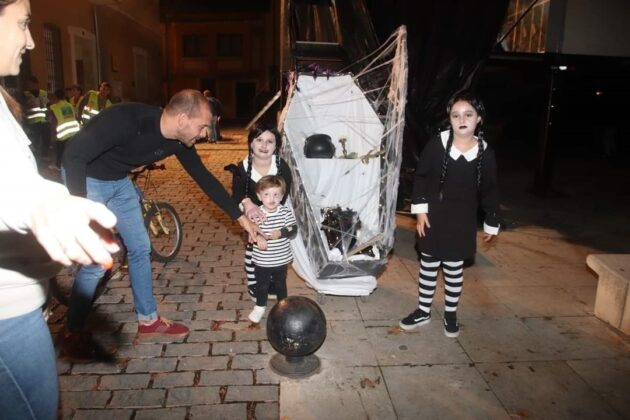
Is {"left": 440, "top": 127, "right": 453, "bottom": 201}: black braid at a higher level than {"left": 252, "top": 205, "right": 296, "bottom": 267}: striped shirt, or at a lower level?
higher

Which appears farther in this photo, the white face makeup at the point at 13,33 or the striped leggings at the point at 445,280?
the striped leggings at the point at 445,280

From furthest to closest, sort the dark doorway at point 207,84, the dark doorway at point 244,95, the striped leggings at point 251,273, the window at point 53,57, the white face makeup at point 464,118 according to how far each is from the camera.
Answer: the dark doorway at point 244,95
the dark doorway at point 207,84
the window at point 53,57
the striped leggings at point 251,273
the white face makeup at point 464,118

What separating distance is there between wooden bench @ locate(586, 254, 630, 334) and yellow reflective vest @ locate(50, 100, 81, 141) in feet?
32.6

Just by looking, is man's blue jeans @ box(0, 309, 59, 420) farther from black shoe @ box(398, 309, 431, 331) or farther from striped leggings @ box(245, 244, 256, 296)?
black shoe @ box(398, 309, 431, 331)

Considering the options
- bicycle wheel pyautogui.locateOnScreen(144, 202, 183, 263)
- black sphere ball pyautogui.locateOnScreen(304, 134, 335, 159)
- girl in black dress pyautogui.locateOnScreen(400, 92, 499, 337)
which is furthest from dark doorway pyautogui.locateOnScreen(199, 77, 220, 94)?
girl in black dress pyautogui.locateOnScreen(400, 92, 499, 337)

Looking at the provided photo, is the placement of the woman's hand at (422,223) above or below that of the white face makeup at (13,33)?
below

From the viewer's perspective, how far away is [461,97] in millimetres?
3600

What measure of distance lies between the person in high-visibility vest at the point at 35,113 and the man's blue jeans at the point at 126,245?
30.4ft

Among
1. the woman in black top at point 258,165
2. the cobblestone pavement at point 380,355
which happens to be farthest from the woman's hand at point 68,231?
the woman in black top at point 258,165

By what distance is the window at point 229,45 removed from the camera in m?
38.3

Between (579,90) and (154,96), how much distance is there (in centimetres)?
2348

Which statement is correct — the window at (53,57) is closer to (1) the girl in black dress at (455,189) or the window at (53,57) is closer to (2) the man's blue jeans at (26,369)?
(1) the girl in black dress at (455,189)

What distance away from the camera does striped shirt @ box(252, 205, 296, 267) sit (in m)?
3.83

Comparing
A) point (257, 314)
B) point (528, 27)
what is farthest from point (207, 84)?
point (257, 314)
